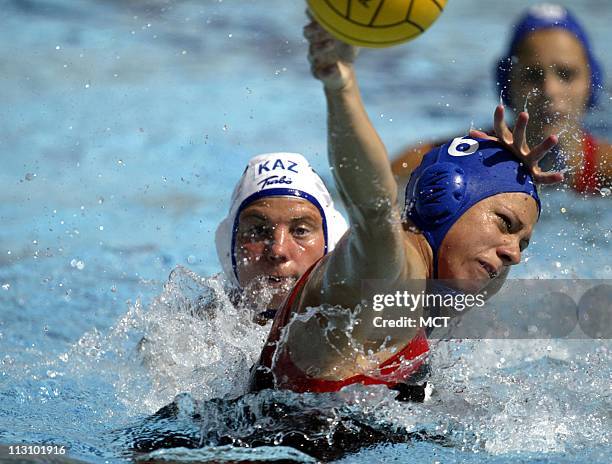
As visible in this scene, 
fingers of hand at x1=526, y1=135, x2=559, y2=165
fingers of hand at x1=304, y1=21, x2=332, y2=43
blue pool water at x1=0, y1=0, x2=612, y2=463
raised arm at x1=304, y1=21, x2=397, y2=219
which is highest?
fingers of hand at x1=304, y1=21, x2=332, y2=43

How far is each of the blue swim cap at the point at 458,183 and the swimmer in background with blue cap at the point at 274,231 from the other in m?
0.67

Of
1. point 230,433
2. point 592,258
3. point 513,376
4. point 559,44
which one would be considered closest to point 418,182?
point 230,433

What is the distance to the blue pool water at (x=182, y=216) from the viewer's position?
2547mm

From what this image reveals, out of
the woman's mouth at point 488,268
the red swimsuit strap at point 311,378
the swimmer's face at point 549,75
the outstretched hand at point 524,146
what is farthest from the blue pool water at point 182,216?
the swimmer's face at point 549,75

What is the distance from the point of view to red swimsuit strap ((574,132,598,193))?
15.8ft

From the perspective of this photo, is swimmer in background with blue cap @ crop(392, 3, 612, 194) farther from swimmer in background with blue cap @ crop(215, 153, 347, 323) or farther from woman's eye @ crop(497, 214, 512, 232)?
woman's eye @ crop(497, 214, 512, 232)

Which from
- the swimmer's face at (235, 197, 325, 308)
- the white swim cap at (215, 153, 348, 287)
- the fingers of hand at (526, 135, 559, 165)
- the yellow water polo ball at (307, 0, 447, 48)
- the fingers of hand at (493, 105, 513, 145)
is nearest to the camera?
the yellow water polo ball at (307, 0, 447, 48)

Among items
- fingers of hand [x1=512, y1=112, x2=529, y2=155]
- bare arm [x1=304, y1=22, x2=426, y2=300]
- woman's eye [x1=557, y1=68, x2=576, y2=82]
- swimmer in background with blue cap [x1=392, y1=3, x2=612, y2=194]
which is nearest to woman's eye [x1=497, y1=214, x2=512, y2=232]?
fingers of hand [x1=512, y1=112, x2=529, y2=155]

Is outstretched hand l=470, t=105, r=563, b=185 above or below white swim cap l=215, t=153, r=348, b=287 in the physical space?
above

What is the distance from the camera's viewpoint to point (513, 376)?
130 inches

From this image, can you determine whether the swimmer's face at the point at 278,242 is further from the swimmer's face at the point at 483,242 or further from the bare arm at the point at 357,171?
the bare arm at the point at 357,171

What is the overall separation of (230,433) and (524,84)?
10.4ft

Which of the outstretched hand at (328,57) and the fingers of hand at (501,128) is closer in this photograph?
the outstretched hand at (328,57)

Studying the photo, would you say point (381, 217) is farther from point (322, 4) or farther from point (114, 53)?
point (114, 53)
